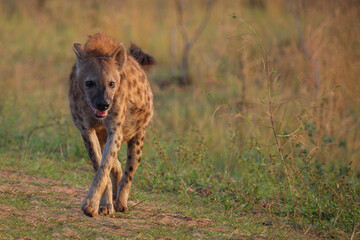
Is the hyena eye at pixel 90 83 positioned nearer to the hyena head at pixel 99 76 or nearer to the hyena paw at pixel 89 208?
the hyena head at pixel 99 76

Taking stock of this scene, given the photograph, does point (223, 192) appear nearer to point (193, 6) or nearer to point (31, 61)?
point (31, 61)

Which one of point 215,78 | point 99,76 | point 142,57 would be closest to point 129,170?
point 99,76

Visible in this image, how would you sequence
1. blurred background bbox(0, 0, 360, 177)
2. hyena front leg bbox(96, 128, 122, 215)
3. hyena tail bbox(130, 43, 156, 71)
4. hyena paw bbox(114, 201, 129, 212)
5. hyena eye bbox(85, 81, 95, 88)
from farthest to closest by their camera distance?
blurred background bbox(0, 0, 360, 177) → hyena tail bbox(130, 43, 156, 71) → hyena paw bbox(114, 201, 129, 212) → hyena front leg bbox(96, 128, 122, 215) → hyena eye bbox(85, 81, 95, 88)

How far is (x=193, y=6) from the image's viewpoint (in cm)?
1264

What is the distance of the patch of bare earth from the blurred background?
2.99 ft

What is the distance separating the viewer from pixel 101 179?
359 centimetres

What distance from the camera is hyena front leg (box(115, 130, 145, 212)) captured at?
156 inches

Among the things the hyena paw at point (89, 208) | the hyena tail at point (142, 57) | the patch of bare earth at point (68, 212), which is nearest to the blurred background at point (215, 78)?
the hyena tail at point (142, 57)

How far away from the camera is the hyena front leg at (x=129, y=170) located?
3.97 m

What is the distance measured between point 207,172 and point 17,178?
1.71 m

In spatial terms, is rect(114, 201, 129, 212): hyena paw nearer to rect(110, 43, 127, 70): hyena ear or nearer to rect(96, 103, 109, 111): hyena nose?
rect(96, 103, 109, 111): hyena nose

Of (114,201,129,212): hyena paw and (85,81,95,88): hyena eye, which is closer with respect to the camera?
(85,81,95,88): hyena eye

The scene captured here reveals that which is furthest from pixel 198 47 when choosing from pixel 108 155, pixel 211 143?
pixel 108 155

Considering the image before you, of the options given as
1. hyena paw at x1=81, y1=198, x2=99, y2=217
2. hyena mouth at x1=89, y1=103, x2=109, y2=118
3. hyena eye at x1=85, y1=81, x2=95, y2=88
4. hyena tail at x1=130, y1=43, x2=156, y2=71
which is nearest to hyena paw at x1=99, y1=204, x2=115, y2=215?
hyena paw at x1=81, y1=198, x2=99, y2=217
